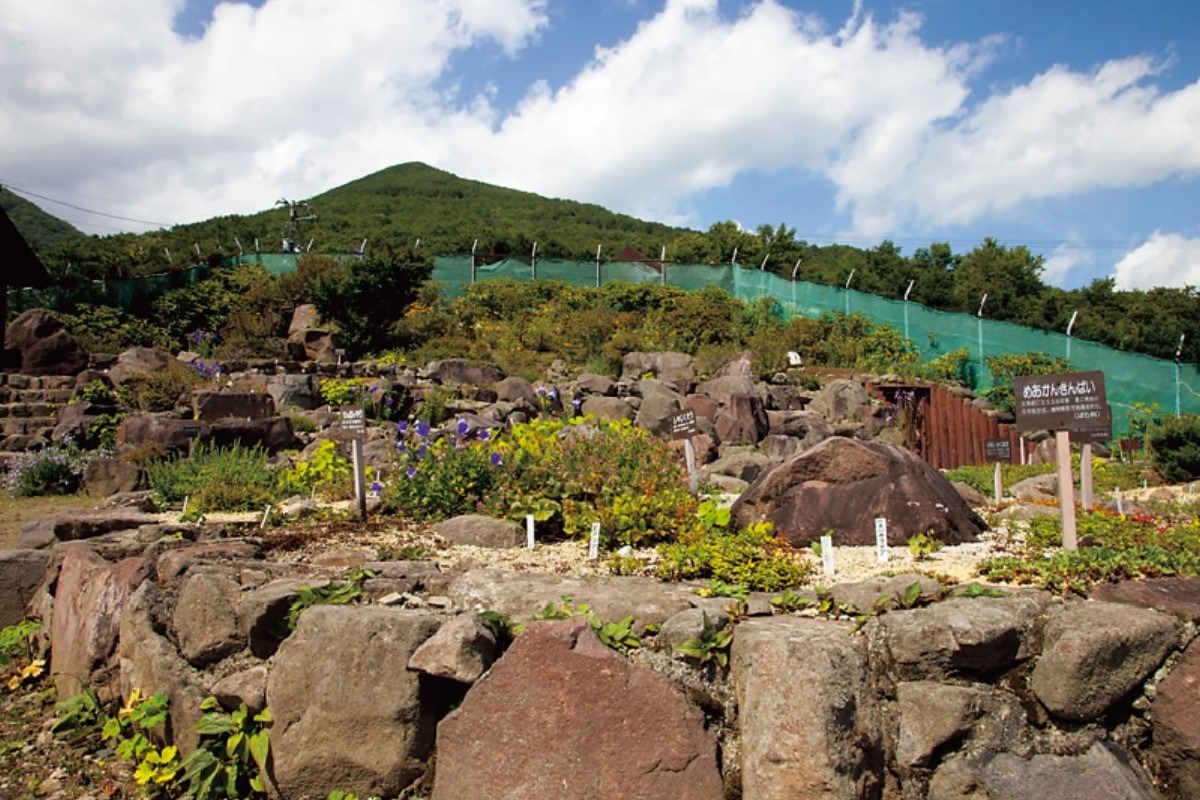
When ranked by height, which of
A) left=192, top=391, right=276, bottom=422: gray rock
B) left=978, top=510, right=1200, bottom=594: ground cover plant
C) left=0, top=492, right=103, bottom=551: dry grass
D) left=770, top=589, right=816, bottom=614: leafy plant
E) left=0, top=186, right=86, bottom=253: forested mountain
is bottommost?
left=0, top=492, right=103, bottom=551: dry grass

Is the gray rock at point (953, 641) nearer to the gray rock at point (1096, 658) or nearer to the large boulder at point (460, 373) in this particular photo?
the gray rock at point (1096, 658)

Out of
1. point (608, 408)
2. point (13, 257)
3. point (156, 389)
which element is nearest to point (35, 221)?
point (156, 389)

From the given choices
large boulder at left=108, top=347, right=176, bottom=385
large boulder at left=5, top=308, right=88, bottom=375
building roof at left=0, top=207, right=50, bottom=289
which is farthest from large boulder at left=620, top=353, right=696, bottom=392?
building roof at left=0, top=207, right=50, bottom=289

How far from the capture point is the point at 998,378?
2038cm

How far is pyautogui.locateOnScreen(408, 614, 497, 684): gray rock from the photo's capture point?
397 cm

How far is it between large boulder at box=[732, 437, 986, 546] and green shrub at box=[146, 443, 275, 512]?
14.7 ft

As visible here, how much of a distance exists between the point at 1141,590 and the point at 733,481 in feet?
19.5

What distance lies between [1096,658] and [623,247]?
48.1 m

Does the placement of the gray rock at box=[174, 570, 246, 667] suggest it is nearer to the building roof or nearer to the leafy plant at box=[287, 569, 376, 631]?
the leafy plant at box=[287, 569, 376, 631]

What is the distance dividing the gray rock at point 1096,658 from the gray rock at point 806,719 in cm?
73

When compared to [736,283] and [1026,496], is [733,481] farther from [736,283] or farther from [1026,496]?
[736,283]

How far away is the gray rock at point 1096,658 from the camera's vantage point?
3.75 metres

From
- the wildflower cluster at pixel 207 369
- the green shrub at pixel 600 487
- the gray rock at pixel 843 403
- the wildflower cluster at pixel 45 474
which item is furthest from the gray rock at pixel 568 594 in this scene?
the wildflower cluster at pixel 207 369

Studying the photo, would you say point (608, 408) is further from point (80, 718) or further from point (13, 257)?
point (80, 718)
